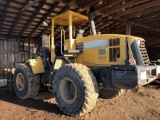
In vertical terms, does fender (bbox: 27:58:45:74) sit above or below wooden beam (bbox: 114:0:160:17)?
below

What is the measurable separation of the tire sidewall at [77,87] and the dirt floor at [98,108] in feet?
0.74

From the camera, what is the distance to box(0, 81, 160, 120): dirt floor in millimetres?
4844

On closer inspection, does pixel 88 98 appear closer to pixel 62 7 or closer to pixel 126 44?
pixel 126 44

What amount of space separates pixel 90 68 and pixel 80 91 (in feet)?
3.61

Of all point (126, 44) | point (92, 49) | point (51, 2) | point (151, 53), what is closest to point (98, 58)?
point (92, 49)

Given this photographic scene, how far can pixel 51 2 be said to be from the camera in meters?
7.66

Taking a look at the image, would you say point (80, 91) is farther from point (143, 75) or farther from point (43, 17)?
point (43, 17)

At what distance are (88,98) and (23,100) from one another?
3032 mm

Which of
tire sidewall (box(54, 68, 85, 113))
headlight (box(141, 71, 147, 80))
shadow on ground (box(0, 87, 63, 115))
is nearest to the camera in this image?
headlight (box(141, 71, 147, 80))

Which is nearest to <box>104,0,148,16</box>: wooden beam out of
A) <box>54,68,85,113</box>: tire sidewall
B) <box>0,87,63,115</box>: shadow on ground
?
<box>54,68,85,113</box>: tire sidewall

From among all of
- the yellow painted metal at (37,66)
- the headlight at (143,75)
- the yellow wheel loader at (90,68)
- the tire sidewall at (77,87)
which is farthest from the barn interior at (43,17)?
the headlight at (143,75)

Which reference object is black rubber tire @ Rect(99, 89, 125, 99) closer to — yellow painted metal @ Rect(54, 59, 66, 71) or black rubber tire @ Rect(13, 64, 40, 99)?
yellow painted metal @ Rect(54, 59, 66, 71)

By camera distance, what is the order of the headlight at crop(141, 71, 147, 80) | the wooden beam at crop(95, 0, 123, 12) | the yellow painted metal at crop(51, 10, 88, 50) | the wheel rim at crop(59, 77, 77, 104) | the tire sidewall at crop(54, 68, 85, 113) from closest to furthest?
the headlight at crop(141, 71, 147, 80) → the tire sidewall at crop(54, 68, 85, 113) → the wheel rim at crop(59, 77, 77, 104) → the yellow painted metal at crop(51, 10, 88, 50) → the wooden beam at crop(95, 0, 123, 12)

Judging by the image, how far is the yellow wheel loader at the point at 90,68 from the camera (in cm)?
462
